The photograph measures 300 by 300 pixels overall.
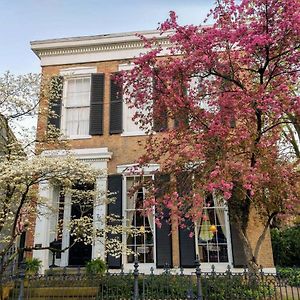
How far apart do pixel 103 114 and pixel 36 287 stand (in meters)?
6.16

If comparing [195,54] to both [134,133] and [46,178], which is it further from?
[134,133]

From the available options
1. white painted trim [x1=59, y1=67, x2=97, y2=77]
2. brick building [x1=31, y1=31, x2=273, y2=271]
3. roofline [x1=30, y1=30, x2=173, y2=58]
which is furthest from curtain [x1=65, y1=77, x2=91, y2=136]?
roofline [x1=30, y1=30, x2=173, y2=58]

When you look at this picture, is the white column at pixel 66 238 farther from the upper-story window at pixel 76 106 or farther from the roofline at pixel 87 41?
the roofline at pixel 87 41

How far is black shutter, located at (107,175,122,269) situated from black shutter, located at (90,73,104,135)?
5.90 ft

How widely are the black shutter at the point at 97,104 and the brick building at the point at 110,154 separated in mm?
35

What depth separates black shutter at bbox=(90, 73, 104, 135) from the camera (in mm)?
11914

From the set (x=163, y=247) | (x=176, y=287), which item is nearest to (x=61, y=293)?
(x=176, y=287)

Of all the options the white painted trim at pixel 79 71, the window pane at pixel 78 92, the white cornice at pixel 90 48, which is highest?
the white cornice at pixel 90 48

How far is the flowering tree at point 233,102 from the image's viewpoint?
681 centimetres

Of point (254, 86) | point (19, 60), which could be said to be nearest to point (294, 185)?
point (254, 86)

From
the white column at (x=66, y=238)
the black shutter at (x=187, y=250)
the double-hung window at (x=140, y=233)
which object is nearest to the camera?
the black shutter at (x=187, y=250)

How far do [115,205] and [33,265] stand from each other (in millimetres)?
2985

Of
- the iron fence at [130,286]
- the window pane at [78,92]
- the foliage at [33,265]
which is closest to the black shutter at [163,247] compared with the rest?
the iron fence at [130,286]

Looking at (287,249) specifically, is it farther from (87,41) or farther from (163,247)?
(87,41)
